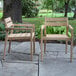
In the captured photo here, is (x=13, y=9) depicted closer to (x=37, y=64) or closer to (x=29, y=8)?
(x=37, y=64)

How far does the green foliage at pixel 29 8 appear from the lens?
57.6ft

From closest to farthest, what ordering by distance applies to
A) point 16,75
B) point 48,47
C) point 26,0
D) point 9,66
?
1. point 16,75
2. point 9,66
3. point 48,47
4. point 26,0

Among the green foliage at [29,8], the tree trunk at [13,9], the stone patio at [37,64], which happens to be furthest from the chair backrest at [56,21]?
the green foliage at [29,8]

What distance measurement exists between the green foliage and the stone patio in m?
12.0

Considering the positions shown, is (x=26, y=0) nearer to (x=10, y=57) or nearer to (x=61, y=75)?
(x=10, y=57)

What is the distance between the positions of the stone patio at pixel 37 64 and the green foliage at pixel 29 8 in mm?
12019

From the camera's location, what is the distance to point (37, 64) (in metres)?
4.54

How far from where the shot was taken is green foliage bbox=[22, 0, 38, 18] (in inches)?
691

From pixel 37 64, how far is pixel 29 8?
537 inches

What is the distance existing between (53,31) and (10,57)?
202 cm

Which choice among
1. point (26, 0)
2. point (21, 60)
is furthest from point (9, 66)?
point (26, 0)

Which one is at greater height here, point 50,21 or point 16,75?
point 50,21

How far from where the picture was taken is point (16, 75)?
3.91 meters

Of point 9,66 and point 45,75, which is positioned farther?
point 9,66
